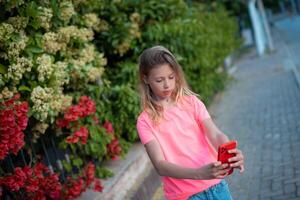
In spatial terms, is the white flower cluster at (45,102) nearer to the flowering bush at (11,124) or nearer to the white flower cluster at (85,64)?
the flowering bush at (11,124)

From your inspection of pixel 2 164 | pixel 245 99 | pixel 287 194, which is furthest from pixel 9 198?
pixel 245 99

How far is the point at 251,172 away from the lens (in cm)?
568

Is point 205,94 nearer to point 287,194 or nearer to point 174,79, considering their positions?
point 287,194

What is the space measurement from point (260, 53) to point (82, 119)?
617 inches

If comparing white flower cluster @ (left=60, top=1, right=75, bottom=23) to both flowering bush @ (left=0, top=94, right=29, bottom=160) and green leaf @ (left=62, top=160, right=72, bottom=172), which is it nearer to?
flowering bush @ (left=0, top=94, right=29, bottom=160)

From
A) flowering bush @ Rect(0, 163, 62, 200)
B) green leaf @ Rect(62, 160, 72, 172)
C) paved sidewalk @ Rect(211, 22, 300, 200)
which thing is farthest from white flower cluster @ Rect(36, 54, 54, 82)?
paved sidewalk @ Rect(211, 22, 300, 200)

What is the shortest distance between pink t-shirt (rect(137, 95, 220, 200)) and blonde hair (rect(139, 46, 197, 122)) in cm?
4

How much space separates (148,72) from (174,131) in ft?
1.20

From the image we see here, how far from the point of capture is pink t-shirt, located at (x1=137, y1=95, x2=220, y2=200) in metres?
2.70

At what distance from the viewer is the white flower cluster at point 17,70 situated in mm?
4152

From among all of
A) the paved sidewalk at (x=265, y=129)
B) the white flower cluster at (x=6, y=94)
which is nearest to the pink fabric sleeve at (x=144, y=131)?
the white flower cluster at (x=6, y=94)

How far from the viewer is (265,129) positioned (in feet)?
24.7

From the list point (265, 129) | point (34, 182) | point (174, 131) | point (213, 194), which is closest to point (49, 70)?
point (34, 182)

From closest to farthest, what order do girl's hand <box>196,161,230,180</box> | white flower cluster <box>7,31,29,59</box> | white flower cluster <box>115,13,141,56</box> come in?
1. girl's hand <box>196,161,230,180</box>
2. white flower cluster <box>7,31,29,59</box>
3. white flower cluster <box>115,13,141,56</box>
